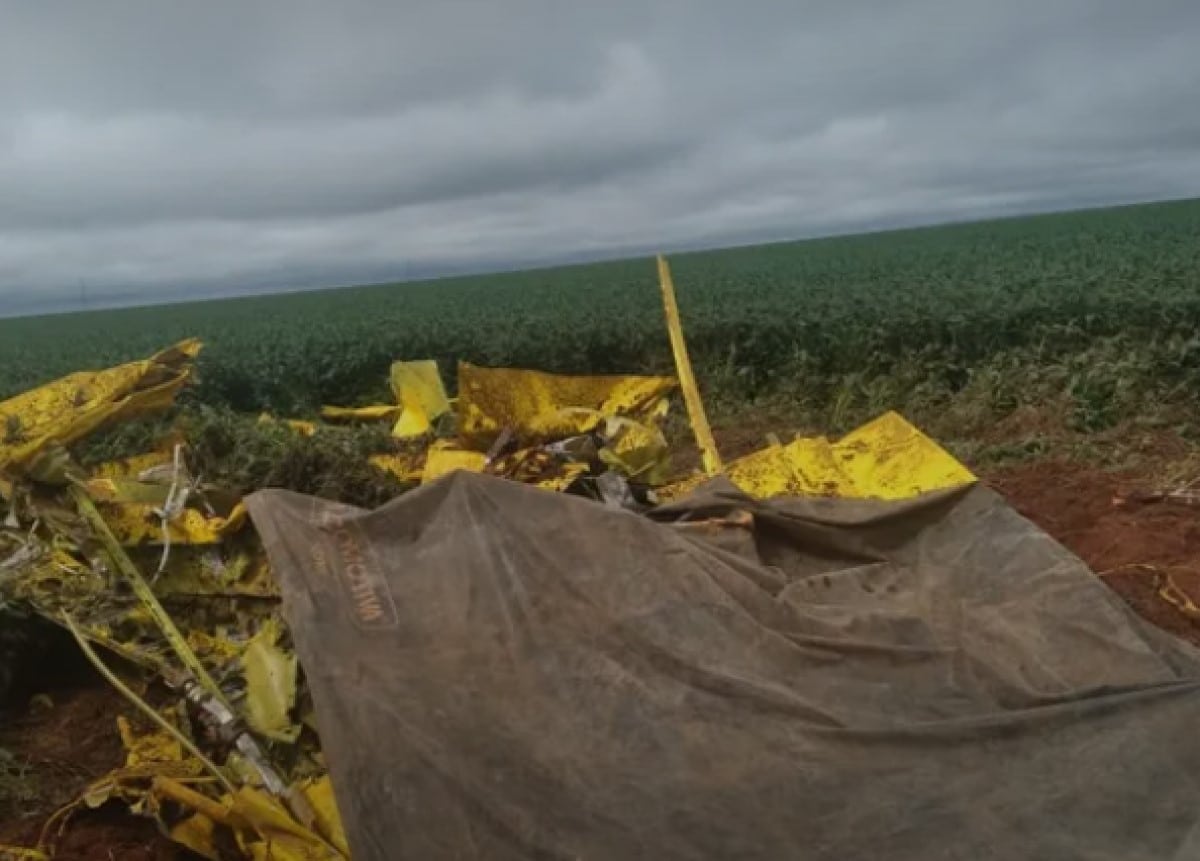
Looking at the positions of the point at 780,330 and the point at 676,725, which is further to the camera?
the point at 780,330

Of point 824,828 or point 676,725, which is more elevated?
point 676,725

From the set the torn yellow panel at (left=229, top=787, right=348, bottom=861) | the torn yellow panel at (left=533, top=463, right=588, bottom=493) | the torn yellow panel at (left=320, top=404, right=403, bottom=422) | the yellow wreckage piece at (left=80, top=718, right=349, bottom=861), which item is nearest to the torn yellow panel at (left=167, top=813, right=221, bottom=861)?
the yellow wreckage piece at (left=80, top=718, right=349, bottom=861)

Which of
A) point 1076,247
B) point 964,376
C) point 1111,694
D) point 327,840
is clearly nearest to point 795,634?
point 1111,694

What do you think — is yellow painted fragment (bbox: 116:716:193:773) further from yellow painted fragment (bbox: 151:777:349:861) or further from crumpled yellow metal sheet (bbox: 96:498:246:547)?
crumpled yellow metal sheet (bbox: 96:498:246:547)

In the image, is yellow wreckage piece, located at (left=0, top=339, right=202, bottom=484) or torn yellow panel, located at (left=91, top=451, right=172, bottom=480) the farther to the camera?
torn yellow panel, located at (left=91, top=451, right=172, bottom=480)

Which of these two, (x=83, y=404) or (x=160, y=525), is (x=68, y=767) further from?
(x=83, y=404)

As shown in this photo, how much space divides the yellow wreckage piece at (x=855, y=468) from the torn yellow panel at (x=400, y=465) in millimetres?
1241

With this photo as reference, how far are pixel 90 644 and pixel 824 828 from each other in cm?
287

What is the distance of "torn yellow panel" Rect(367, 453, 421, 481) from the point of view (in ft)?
19.0

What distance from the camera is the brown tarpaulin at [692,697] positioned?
9.95ft

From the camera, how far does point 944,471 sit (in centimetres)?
524

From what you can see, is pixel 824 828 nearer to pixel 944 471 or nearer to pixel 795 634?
pixel 795 634

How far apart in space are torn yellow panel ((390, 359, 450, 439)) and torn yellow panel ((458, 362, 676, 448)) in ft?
6.26

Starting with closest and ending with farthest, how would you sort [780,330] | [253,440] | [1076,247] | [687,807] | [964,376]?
1. [687,807]
2. [253,440]
3. [964,376]
4. [780,330]
5. [1076,247]
